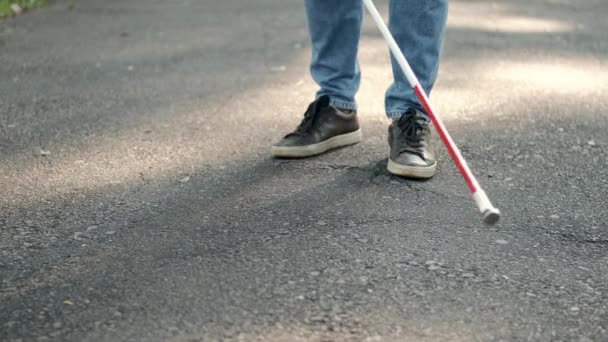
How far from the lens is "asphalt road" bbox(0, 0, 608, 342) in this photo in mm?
2172

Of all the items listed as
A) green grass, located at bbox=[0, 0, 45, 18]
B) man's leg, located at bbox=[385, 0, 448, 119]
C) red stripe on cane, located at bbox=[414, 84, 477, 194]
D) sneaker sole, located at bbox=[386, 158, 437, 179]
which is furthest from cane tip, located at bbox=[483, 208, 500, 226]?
green grass, located at bbox=[0, 0, 45, 18]

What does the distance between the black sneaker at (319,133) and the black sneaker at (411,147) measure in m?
0.25

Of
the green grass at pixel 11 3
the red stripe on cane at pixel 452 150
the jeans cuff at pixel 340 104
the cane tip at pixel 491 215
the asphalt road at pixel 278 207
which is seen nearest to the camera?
the asphalt road at pixel 278 207

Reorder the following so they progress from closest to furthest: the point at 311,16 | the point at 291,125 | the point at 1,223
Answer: the point at 1,223, the point at 311,16, the point at 291,125

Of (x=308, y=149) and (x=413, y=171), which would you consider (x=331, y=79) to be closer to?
(x=308, y=149)

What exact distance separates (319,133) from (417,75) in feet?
1.46

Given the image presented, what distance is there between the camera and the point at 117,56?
214 inches

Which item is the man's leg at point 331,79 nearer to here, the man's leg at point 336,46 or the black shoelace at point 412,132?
the man's leg at point 336,46

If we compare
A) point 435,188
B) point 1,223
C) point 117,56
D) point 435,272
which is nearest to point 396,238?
point 435,272

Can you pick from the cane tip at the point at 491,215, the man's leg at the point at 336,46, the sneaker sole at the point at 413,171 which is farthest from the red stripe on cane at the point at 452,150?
the man's leg at the point at 336,46

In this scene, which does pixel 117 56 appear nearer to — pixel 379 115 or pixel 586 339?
pixel 379 115

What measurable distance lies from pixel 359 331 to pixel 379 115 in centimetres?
208

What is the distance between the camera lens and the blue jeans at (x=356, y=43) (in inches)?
124

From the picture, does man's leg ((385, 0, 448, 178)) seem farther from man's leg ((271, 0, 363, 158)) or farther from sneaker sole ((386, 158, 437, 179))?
man's leg ((271, 0, 363, 158))
